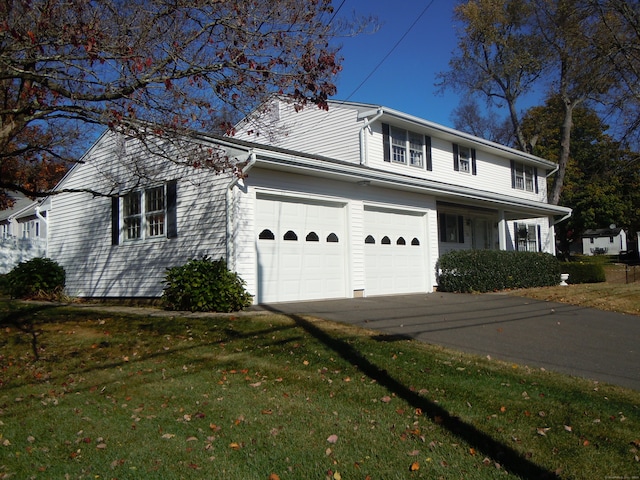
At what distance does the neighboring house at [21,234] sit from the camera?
22672mm

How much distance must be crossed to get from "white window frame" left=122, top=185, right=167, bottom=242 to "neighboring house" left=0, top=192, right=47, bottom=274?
624cm

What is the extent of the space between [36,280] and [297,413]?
13738 mm

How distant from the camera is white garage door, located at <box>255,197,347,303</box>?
40.7 feet

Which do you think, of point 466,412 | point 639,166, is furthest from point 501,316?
point 639,166

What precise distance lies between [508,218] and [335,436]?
2073 centimetres

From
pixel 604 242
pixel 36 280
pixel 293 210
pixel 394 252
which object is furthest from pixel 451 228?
pixel 604 242

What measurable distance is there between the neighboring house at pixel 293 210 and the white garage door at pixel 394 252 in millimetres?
44

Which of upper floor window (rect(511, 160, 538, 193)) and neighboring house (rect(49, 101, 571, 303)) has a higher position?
upper floor window (rect(511, 160, 538, 193))

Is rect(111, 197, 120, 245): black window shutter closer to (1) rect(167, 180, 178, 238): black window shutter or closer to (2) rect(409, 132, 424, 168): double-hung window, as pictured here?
(1) rect(167, 180, 178, 238): black window shutter

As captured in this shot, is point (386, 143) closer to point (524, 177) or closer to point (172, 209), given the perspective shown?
point (172, 209)

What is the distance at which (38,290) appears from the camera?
16.3 metres

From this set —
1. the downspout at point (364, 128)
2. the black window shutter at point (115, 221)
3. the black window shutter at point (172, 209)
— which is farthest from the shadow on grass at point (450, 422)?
the downspout at point (364, 128)

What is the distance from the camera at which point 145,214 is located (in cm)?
1443

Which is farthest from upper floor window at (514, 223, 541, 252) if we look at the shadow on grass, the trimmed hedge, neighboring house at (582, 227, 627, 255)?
neighboring house at (582, 227, 627, 255)
